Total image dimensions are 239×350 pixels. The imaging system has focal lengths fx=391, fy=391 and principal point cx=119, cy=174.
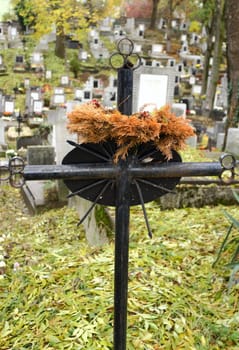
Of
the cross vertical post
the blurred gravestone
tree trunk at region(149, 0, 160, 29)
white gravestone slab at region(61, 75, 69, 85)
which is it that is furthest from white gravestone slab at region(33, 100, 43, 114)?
tree trunk at region(149, 0, 160, 29)

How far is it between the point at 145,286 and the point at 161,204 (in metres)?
1.65

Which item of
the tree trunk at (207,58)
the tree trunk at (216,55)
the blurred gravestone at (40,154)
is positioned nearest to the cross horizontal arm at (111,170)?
the blurred gravestone at (40,154)

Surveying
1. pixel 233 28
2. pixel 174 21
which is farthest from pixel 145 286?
pixel 174 21

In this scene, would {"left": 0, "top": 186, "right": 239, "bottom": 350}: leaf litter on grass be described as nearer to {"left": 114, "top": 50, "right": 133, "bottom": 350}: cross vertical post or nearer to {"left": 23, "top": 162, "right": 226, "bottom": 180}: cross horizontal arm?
{"left": 114, "top": 50, "right": 133, "bottom": 350}: cross vertical post

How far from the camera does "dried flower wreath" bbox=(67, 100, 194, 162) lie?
4.92ft

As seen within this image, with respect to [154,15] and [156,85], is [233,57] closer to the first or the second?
[156,85]

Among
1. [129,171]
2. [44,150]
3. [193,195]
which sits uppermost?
[129,171]

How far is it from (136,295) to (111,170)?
124 centimetres

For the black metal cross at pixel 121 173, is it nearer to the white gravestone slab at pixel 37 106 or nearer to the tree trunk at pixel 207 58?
the white gravestone slab at pixel 37 106

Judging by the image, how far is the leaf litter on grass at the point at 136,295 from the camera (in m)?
2.22

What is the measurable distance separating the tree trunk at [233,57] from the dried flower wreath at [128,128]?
26.7ft

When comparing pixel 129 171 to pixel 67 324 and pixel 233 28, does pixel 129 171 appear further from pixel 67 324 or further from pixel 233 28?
pixel 233 28

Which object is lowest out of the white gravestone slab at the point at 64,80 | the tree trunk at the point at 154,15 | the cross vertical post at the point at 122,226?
the white gravestone slab at the point at 64,80

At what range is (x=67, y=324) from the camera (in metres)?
2.29
